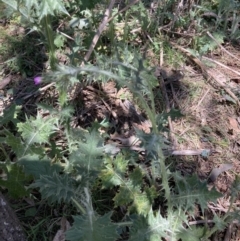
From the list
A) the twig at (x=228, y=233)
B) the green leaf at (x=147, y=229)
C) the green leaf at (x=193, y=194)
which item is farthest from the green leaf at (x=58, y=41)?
the twig at (x=228, y=233)

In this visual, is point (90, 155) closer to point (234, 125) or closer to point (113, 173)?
point (113, 173)

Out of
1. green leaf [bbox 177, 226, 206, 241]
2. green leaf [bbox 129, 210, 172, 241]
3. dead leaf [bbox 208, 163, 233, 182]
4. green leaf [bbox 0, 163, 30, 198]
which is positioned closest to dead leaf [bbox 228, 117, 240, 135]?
dead leaf [bbox 208, 163, 233, 182]

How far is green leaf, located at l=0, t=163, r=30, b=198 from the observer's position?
2143 mm

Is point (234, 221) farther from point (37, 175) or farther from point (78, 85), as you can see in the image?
point (78, 85)

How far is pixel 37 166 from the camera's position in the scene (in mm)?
2064

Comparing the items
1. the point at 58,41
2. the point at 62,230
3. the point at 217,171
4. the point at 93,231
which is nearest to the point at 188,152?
the point at 217,171

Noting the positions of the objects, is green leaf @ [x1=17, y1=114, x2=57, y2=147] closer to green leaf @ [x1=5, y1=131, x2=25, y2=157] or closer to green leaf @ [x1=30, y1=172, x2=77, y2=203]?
green leaf @ [x1=5, y1=131, x2=25, y2=157]

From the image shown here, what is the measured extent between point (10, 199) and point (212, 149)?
45.5 inches

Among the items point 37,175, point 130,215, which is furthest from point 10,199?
point 130,215

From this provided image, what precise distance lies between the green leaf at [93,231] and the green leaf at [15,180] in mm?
515

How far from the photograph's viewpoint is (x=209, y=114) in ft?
8.75

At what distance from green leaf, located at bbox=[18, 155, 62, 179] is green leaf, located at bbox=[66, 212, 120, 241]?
1.23 ft

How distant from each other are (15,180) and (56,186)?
35 cm

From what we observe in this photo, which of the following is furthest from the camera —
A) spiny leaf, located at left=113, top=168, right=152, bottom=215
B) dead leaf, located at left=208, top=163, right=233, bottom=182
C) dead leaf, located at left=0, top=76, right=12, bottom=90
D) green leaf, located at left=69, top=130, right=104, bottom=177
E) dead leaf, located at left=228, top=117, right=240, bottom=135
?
dead leaf, located at left=0, top=76, right=12, bottom=90
